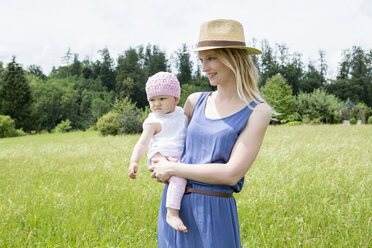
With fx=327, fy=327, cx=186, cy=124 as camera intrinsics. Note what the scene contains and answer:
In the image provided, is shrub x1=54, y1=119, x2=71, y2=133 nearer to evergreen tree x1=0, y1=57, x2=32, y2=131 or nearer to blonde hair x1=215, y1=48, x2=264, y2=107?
evergreen tree x1=0, y1=57, x2=32, y2=131

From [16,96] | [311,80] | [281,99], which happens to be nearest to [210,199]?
[281,99]

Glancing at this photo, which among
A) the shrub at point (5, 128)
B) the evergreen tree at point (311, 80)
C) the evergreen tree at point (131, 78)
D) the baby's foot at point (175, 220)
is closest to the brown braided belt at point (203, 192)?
the baby's foot at point (175, 220)

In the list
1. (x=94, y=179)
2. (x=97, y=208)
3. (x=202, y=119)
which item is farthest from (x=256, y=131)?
(x=94, y=179)

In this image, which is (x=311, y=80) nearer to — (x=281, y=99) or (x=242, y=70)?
(x=281, y=99)

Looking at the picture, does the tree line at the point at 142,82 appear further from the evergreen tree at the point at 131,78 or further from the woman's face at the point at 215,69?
the woman's face at the point at 215,69

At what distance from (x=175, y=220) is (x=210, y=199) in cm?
24

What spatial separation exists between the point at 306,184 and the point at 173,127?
4073 millimetres

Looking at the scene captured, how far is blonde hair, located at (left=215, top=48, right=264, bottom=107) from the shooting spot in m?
1.94

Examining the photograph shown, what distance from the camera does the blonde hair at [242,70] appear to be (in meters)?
1.94

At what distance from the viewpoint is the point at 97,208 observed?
443cm

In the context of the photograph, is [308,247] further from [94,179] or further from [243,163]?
[94,179]

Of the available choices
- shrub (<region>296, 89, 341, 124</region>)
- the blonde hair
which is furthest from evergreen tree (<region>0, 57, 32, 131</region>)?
the blonde hair

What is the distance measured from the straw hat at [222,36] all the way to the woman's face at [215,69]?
0.06 metres

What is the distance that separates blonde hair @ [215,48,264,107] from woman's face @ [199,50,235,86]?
3 cm
